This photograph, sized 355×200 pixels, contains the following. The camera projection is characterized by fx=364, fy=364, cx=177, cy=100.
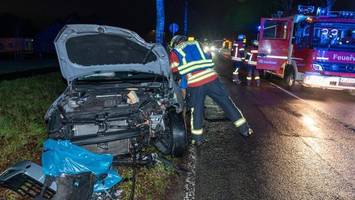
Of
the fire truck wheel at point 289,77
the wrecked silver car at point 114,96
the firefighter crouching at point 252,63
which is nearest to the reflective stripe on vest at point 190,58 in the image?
the wrecked silver car at point 114,96

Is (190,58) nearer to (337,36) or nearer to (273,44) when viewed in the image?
(337,36)

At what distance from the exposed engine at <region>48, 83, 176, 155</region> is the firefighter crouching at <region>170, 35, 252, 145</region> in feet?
3.08

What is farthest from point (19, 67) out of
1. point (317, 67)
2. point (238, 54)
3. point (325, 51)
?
point (325, 51)

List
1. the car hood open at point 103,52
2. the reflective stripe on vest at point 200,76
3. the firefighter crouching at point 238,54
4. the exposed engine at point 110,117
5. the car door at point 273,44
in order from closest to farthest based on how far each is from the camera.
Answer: the exposed engine at point 110,117
the car hood open at point 103,52
the reflective stripe on vest at point 200,76
the car door at point 273,44
the firefighter crouching at point 238,54

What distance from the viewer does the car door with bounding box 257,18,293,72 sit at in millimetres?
13359

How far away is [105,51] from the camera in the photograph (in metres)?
5.31

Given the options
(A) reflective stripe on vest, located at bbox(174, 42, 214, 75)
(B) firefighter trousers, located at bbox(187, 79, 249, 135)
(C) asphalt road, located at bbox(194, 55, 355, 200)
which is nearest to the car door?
(C) asphalt road, located at bbox(194, 55, 355, 200)

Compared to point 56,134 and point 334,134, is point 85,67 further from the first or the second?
point 334,134

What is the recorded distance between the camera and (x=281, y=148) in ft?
19.9

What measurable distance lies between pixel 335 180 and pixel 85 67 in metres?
3.67

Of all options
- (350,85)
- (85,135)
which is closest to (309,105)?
(350,85)

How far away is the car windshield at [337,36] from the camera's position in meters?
11.3

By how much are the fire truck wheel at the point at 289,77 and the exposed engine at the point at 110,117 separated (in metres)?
8.76

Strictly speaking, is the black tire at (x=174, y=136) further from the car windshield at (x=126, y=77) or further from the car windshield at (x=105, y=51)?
the car windshield at (x=105, y=51)
